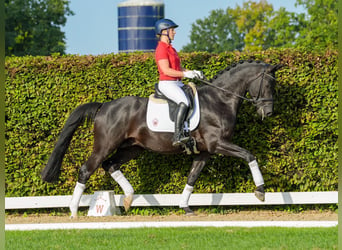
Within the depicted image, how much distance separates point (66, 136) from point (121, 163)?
0.91m

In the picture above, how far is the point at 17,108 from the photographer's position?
36.1 ft

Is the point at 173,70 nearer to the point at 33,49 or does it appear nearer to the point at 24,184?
the point at 24,184

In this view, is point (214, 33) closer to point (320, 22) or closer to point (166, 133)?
→ point (320, 22)

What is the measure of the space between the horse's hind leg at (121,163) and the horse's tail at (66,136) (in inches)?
25.9

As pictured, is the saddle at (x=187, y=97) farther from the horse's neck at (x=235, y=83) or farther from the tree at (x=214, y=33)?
the tree at (x=214, y=33)

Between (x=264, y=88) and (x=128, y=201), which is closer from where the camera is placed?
(x=264, y=88)

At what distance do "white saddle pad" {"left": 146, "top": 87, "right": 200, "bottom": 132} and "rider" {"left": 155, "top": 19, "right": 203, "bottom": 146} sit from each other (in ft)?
0.61

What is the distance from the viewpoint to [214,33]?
93.3 m

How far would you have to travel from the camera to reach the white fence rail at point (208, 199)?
10539mm

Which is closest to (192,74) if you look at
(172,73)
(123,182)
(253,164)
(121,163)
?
(172,73)

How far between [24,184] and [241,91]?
388cm

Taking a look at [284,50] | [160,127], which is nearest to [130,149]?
[160,127]

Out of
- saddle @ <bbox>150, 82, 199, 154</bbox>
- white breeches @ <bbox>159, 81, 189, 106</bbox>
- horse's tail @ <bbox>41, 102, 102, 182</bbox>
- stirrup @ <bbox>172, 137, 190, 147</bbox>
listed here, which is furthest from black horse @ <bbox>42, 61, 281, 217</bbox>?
white breeches @ <bbox>159, 81, 189, 106</bbox>

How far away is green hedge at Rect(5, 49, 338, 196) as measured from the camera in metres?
10.6
